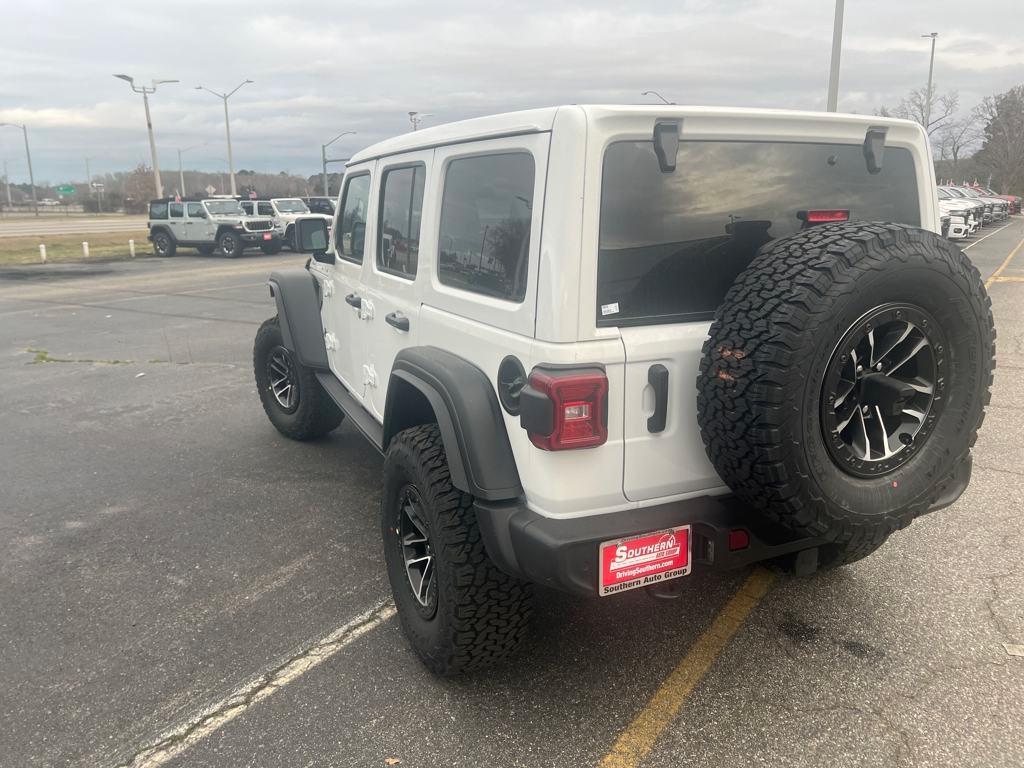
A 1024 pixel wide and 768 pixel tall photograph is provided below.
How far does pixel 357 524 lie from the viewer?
4.32 meters

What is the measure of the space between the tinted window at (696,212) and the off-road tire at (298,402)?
3176 millimetres

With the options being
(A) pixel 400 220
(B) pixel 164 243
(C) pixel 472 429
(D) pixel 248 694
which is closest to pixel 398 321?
(A) pixel 400 220

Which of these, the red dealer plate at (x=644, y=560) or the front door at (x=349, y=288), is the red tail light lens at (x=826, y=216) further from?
the front door at (x=349, y=288)

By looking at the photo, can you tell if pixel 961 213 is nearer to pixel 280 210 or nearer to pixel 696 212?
pixel 280 210

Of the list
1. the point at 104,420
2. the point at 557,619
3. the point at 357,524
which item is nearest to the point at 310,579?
the point at 357,524

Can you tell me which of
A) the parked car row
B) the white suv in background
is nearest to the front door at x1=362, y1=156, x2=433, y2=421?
the parked car row

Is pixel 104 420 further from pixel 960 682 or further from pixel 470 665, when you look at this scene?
pixel 960 682

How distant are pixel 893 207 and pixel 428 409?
75.4 inches

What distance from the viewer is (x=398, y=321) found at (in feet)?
11.2

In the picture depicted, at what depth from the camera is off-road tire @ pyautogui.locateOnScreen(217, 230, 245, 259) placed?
24.7 metres

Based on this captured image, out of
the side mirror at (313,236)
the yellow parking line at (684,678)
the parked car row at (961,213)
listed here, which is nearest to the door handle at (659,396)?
the yellow parking line at (684,678)

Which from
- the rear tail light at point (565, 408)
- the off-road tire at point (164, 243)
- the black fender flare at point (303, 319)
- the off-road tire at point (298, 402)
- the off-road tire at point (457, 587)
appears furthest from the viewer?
the off-road tire at point (164, 243)

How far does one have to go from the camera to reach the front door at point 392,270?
11.0ft

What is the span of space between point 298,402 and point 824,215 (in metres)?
3.85
